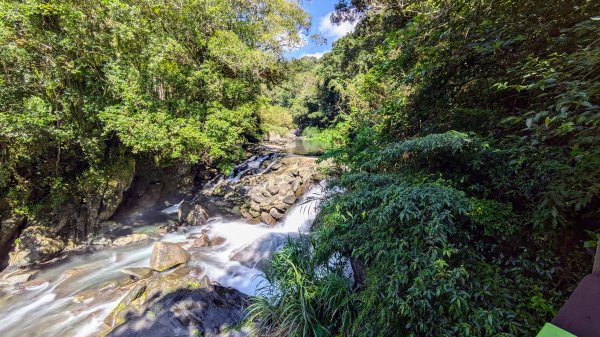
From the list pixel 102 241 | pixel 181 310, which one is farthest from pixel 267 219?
pixel 102 241

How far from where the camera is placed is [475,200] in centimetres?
225

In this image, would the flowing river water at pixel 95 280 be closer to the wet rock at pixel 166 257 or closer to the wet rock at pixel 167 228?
the wet rock at pixel 167 228

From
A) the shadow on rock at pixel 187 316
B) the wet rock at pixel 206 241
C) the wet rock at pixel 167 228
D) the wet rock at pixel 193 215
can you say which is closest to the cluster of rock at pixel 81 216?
the wet rock at pixel 167 228

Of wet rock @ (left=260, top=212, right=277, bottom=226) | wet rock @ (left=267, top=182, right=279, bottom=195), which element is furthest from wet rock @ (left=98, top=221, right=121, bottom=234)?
wet rock @ (left=267, top=182, right=279, bottom=195)

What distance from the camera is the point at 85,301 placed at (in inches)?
213

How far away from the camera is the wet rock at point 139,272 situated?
5997 mm

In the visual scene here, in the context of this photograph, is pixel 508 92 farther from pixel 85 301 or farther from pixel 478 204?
pixel 85 301

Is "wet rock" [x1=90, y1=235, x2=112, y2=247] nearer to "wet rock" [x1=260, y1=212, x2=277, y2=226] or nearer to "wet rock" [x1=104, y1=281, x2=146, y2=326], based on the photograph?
"wet rock" [x1=104, y1=281, x2=146, y2=326]

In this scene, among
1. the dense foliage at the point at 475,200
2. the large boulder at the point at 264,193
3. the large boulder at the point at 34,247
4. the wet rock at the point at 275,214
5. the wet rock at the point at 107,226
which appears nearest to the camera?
the dense foliage at the point at 475,200

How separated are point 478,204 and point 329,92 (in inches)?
1101

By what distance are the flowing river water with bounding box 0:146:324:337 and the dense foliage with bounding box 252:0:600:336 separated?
1.45m

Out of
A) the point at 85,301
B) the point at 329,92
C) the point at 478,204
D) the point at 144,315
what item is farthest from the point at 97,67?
the point at 329,92

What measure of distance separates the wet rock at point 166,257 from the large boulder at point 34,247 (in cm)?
367

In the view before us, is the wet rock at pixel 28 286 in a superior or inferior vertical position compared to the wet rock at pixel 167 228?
inferior
